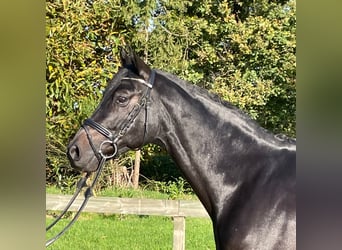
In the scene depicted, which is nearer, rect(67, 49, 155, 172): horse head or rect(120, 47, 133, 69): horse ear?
rect(67, 49, 155, 172): horse head

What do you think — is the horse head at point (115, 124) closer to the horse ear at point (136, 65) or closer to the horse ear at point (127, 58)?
the horse ear at point (136, 65)

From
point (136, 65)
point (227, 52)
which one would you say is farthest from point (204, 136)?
point (227, 52)

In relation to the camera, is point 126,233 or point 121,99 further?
point 126,233

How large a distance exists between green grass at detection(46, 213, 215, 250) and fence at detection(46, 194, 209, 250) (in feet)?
2.03

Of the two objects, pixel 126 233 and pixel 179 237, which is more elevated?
pixel 179 237

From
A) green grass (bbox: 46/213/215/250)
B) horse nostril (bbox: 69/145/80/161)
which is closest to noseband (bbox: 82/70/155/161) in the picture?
horse nostril (bbox: 69/145/80/161)

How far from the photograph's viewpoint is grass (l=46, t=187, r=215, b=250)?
232 inches

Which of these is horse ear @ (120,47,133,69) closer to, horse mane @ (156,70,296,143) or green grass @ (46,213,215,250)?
horse mane @ (156,70,296,143)

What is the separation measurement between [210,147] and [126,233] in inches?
181

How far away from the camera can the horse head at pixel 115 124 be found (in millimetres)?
2512

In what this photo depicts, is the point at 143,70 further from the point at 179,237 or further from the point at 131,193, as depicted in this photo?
the point at 131,193

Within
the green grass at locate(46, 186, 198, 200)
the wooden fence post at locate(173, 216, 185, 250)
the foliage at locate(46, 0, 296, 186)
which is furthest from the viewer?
the foliage at locate(46, 0, 296, 186)

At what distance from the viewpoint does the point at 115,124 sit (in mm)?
2518

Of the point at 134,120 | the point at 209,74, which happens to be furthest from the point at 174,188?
the point at 134,120
